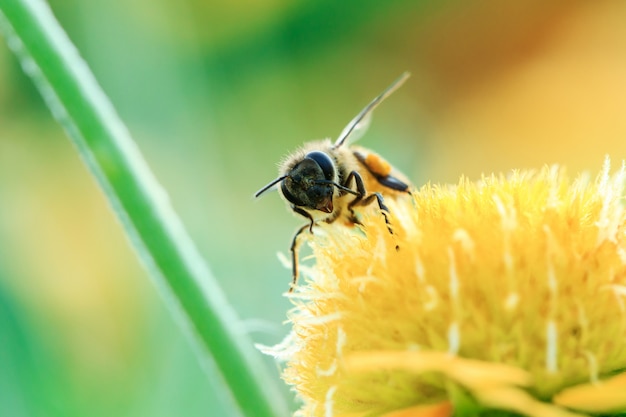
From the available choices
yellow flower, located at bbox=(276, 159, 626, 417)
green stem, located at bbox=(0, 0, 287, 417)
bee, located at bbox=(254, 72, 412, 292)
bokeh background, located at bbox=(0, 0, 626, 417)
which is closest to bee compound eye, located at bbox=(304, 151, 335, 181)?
bee, located at bbox=(254, 72, 412, 292)

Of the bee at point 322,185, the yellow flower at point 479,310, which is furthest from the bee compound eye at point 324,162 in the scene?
the yellow flower at point 479,310

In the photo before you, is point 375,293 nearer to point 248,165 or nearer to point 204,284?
point 204,284

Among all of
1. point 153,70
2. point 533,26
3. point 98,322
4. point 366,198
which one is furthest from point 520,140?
point 366,198

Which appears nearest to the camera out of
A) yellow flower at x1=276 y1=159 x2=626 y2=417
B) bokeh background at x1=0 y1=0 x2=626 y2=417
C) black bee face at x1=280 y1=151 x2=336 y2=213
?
yellow flower at x1=276 y1=159 x2=626 y2=417

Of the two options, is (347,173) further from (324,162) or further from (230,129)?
(230,129)

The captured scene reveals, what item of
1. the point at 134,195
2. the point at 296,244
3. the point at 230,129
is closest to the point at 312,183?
the point at 296,244

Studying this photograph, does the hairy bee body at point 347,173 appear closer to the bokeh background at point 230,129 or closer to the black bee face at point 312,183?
the black bee face at point 312,183

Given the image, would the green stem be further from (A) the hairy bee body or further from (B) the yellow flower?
(A) the hairy bee body
